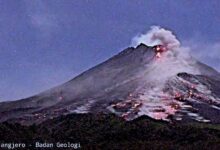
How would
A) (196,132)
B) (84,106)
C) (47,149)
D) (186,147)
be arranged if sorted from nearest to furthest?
(47,149), (186,147), (196,132), (84,106)

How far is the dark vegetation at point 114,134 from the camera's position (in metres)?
109

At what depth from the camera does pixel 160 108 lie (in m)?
199

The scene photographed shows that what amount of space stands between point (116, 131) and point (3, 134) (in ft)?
146

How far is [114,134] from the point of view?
437ft

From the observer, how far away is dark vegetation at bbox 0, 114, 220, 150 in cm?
10885

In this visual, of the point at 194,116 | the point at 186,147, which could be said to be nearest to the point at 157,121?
the point at 194,116

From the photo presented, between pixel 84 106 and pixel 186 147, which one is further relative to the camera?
pixel 84 106

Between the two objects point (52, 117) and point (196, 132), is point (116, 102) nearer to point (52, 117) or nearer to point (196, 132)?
point (52, 117)

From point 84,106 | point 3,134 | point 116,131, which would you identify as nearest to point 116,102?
point 84,106

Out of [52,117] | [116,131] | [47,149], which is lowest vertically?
[47,149]

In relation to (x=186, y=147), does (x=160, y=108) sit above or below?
above

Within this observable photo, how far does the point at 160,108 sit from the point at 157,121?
37.2 meters

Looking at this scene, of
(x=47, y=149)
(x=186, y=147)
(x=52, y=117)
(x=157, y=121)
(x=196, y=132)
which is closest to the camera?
(x=47, y=149)

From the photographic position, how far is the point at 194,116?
184 meters
